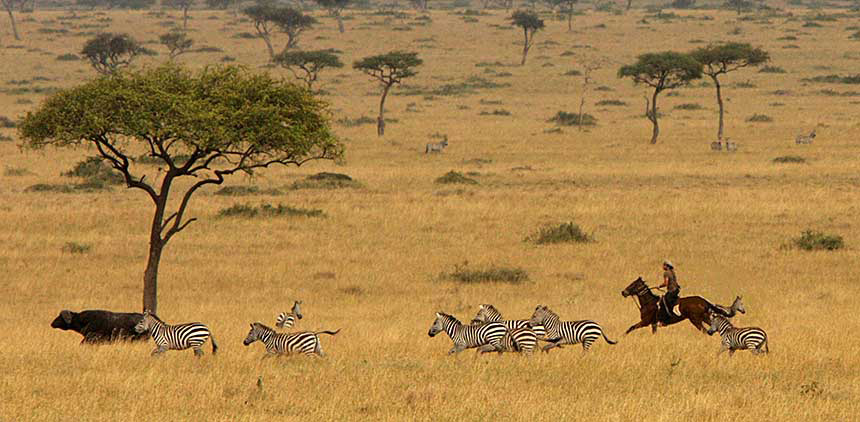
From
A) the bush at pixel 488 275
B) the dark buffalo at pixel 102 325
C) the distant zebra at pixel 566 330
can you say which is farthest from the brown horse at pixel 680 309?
the bush at pixel 488 275

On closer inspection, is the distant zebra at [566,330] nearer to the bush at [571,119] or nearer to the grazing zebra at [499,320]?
the grazing zebra at [499,320]

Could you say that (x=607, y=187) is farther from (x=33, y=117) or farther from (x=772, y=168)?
(x=33, y=117)

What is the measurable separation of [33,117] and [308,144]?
5.30 meters

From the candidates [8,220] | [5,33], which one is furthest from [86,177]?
[5,33]

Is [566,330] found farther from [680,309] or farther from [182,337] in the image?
[182,337]

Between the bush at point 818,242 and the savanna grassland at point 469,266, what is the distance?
0.46 metres

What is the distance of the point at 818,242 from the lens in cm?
3138

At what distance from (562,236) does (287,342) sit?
16.7 metres

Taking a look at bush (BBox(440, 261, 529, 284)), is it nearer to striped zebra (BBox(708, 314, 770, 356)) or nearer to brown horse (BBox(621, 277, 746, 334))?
brown horse (BBox(621, 277, 746, 334))

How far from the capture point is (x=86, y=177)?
48500 millimetres

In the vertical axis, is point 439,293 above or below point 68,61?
above

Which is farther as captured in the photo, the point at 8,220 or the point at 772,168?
the point at 772,168

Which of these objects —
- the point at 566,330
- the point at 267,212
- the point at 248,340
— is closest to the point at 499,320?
the point at 566,330

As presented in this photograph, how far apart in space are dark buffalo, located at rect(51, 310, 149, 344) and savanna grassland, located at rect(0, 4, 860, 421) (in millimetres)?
389
